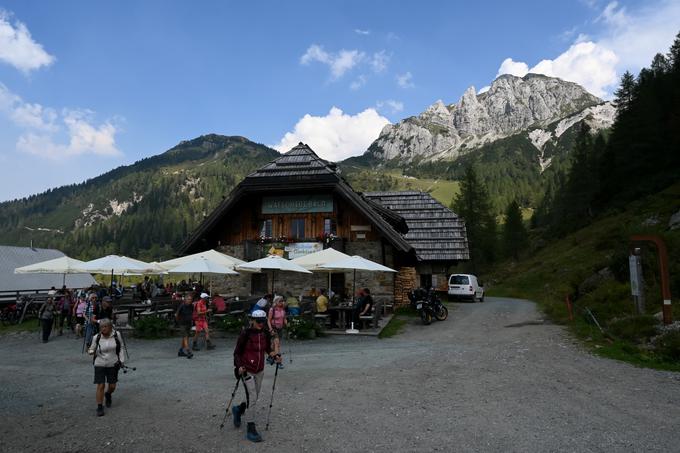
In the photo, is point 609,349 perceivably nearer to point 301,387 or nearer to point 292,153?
point 301,387

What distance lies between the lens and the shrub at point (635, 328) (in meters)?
12.4

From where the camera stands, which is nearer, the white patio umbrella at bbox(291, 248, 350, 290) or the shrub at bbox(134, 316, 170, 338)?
the shrub at bbox(134, 316, 170, 338)

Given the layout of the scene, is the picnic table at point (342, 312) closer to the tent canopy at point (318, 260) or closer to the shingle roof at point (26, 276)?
the tent canopy at point (318, 260)

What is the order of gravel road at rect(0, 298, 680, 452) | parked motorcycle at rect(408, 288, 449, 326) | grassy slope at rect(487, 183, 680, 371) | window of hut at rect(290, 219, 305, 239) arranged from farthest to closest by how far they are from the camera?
window of hut at rect(290, 219, 305, 239) → parked motorcycle at rect(408, 288, 449, 326) → grassy slope at rect(487, 183, 680, 371) → gravel road at rect(0, 298, 680, 452)

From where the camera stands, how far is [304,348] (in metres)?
13.6

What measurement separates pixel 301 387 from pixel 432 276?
86.6 feet

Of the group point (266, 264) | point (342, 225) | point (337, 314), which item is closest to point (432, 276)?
point (342, 225)

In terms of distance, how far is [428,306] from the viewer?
755 inches

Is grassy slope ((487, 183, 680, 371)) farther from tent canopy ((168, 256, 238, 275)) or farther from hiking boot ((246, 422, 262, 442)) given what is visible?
tent canopy ((168, 256, 238, 275))

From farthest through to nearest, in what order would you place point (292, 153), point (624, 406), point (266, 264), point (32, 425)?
point (292, 153), point (266, 264), point (624, 406), point (32, 425)

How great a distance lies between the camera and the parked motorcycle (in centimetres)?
1903

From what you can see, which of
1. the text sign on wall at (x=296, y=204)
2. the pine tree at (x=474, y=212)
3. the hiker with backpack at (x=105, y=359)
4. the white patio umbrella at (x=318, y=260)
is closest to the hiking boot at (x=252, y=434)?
the hiker with backpack at (x=105, y=359)

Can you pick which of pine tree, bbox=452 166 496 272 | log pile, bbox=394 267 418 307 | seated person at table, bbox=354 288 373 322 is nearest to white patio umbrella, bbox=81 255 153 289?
seated person at table, bbox=354 288 373 322

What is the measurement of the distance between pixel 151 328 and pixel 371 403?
1074 centimetres
